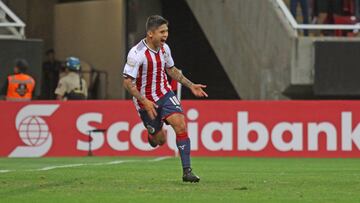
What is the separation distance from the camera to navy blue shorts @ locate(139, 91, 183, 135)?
47.2 feet

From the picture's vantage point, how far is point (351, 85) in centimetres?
2716

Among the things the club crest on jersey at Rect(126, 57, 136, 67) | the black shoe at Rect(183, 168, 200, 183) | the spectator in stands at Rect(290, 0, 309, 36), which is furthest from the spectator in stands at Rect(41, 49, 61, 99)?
the black shoe at Rect(183, 168, 200, 183)

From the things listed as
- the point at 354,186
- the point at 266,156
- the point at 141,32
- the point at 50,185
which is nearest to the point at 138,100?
the point at 50,185

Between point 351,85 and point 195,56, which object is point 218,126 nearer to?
point 351,85

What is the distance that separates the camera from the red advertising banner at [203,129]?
2475 centimetres

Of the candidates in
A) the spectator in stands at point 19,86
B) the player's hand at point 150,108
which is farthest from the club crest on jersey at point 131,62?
the spectator in stands at point 19,86

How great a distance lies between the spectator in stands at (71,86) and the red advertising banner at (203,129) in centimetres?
90

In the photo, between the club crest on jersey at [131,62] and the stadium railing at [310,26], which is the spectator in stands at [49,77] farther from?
the club crest on jersey at [131,62]

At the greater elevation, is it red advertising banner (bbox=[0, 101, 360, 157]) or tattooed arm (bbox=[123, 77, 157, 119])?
tattooed arm (bbox=[123, 77, 157, 119])

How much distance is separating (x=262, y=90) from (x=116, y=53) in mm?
8569

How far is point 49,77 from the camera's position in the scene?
33.9 meters

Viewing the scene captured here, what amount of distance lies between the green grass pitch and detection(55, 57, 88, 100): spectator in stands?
8.38 metres

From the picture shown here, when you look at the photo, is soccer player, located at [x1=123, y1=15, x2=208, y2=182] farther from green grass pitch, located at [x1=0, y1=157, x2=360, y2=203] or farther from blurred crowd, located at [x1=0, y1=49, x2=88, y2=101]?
blurred crowd, located at [x1=0, y1=49, x2=88, y2=101]

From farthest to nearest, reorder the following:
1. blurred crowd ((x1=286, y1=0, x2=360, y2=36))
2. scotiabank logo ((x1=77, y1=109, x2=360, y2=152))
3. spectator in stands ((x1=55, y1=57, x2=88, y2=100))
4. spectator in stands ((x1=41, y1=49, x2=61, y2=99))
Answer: spectator in stands ((x1=41, y1=49, x2=61, y2=99)) < blurred crowd ((x1=286, y1=0, x2=360, y2=36)) < spectator in stands ((x1=55, y1=57, x2=88, y2=100)) < scotiabank logo ((x1=77, y1=109, x2=360, y2=152))
